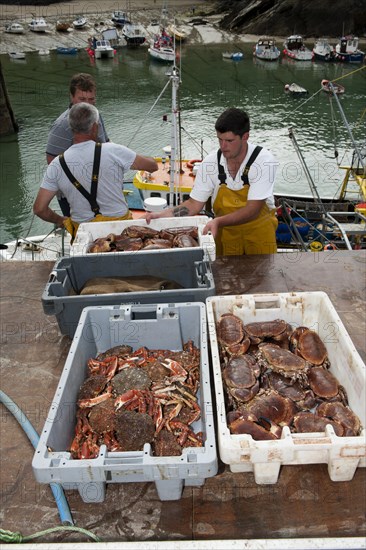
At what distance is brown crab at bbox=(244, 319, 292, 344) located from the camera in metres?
3.03

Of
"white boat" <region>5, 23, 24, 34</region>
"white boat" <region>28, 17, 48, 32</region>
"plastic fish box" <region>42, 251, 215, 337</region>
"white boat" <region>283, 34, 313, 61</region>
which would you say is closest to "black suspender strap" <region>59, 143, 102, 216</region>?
"plastic fish box" <region>42, 251, 215, 337</region>

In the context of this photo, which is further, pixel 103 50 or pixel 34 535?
pixel 103 50

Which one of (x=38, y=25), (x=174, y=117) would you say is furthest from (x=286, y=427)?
(x=38, y=25)

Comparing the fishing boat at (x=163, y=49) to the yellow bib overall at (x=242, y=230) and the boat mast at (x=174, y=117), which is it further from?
the yellow bib overall at (x=242, y=230)

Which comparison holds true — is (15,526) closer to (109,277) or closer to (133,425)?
(133,425)

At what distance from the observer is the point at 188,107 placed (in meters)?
32.6

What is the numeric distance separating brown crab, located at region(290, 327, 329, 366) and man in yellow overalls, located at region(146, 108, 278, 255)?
1.35 metres

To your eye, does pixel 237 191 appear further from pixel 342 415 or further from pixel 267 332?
pixel 342 415

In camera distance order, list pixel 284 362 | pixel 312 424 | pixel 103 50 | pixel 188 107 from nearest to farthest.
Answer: pixel 312 424
pixel 284 362
pixel 188 107
pixel 103 50

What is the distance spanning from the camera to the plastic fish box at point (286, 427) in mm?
2170

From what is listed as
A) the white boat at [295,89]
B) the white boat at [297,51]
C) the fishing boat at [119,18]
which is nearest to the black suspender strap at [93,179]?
the white boat at [295,89]

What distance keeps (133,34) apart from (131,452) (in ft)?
189

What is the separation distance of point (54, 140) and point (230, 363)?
3507 millimetres

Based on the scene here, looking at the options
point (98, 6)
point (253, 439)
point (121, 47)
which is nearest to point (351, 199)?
point (253, 439)
